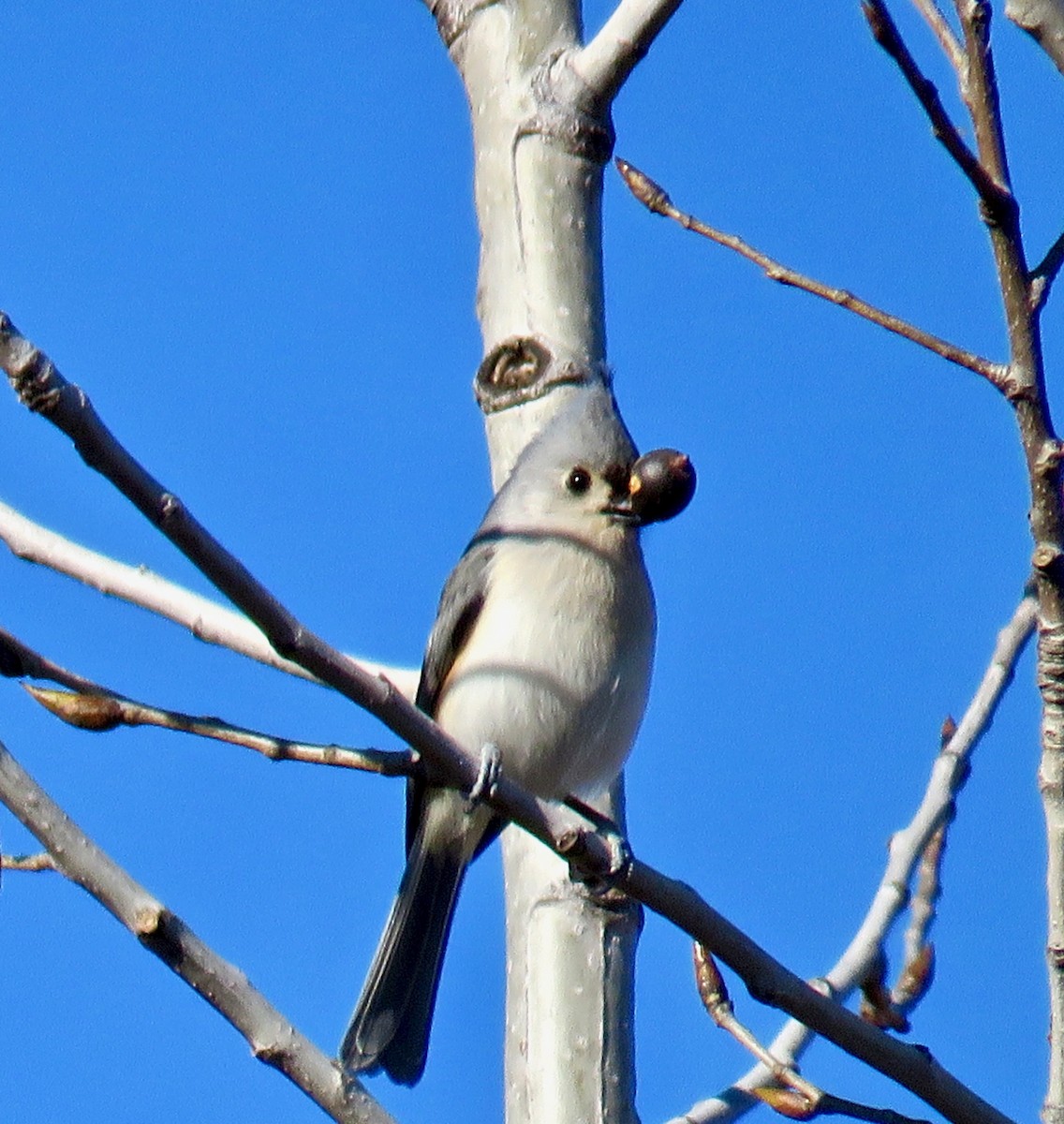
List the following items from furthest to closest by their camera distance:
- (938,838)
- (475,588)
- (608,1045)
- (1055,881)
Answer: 1. (475,588)
2. (938,838)
3. (608,1045)
4. (1055,881)

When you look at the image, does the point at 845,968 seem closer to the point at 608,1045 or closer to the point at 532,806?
the point at 608,1045

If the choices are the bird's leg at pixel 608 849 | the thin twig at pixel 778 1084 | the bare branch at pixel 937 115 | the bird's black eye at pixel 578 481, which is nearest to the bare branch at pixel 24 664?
the bird's leg at pixel 608 849

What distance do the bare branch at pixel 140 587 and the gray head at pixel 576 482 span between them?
70cm

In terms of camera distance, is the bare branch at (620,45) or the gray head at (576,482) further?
the gray head at (576,482)

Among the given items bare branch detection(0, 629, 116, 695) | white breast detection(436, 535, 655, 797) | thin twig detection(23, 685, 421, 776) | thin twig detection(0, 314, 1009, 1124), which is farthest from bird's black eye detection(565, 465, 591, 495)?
bare branch detection(0, 629, 116, 695)

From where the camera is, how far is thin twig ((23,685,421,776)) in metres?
2.28

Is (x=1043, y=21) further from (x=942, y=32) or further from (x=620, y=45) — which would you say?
(x=620, y=45)

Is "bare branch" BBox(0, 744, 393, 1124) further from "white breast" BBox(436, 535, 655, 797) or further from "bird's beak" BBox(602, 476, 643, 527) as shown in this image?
"bird's beak" BBox(602, 476, 643, 527)

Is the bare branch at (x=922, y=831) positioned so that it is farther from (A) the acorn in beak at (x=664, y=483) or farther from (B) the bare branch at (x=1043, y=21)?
(B) the bare branch at (x=1043, y=21)

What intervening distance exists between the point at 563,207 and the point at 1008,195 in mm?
1885

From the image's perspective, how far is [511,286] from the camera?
3.62 metres

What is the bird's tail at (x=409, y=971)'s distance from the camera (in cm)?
350

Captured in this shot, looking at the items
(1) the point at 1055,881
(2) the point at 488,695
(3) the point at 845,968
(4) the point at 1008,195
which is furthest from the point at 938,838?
(4) the point at 1008,195

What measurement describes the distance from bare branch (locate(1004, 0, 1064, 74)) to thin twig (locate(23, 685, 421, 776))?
3.76ft
